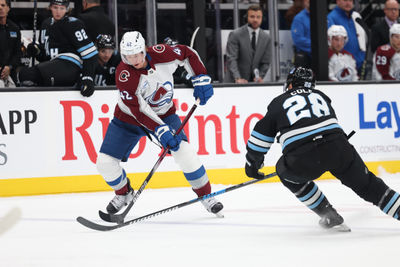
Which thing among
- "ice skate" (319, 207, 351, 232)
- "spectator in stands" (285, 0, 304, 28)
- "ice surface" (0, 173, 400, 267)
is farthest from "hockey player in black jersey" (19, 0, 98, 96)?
"ice skate" (319, 207, 351, 232)

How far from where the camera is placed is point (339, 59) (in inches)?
255

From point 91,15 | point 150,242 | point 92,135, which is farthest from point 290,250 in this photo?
point 91,15

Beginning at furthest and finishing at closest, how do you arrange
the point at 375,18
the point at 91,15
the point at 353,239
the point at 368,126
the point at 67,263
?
the point at 375,18 → the point at 368,126 → the point at 91,15 → the point at 353,239 → the point at 67,263

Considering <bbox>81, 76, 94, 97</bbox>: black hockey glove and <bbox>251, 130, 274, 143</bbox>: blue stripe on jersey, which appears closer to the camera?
<bbox>251, 130, 274, 143</bbox>: blue stripe on jersey

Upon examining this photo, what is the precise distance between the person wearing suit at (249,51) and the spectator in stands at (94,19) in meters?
1.09

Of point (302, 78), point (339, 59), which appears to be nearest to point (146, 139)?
point (339, 59)

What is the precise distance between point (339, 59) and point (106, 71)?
207 cm

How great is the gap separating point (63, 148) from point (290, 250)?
9.28 ft

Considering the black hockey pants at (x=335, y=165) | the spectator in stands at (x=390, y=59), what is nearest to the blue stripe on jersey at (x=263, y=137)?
the black hockey pants at (x=335, y=165)

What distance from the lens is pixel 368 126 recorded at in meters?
6.06

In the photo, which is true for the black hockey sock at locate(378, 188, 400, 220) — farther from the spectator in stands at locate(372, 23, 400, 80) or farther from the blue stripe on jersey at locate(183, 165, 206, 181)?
the spectator in stands at locate(372, 23, 400, 80)

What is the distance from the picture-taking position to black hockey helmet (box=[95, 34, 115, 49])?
5613 millimetres

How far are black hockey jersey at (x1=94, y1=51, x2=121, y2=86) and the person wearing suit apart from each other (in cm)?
100

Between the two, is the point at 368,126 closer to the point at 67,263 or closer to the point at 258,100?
the point at 258,100
